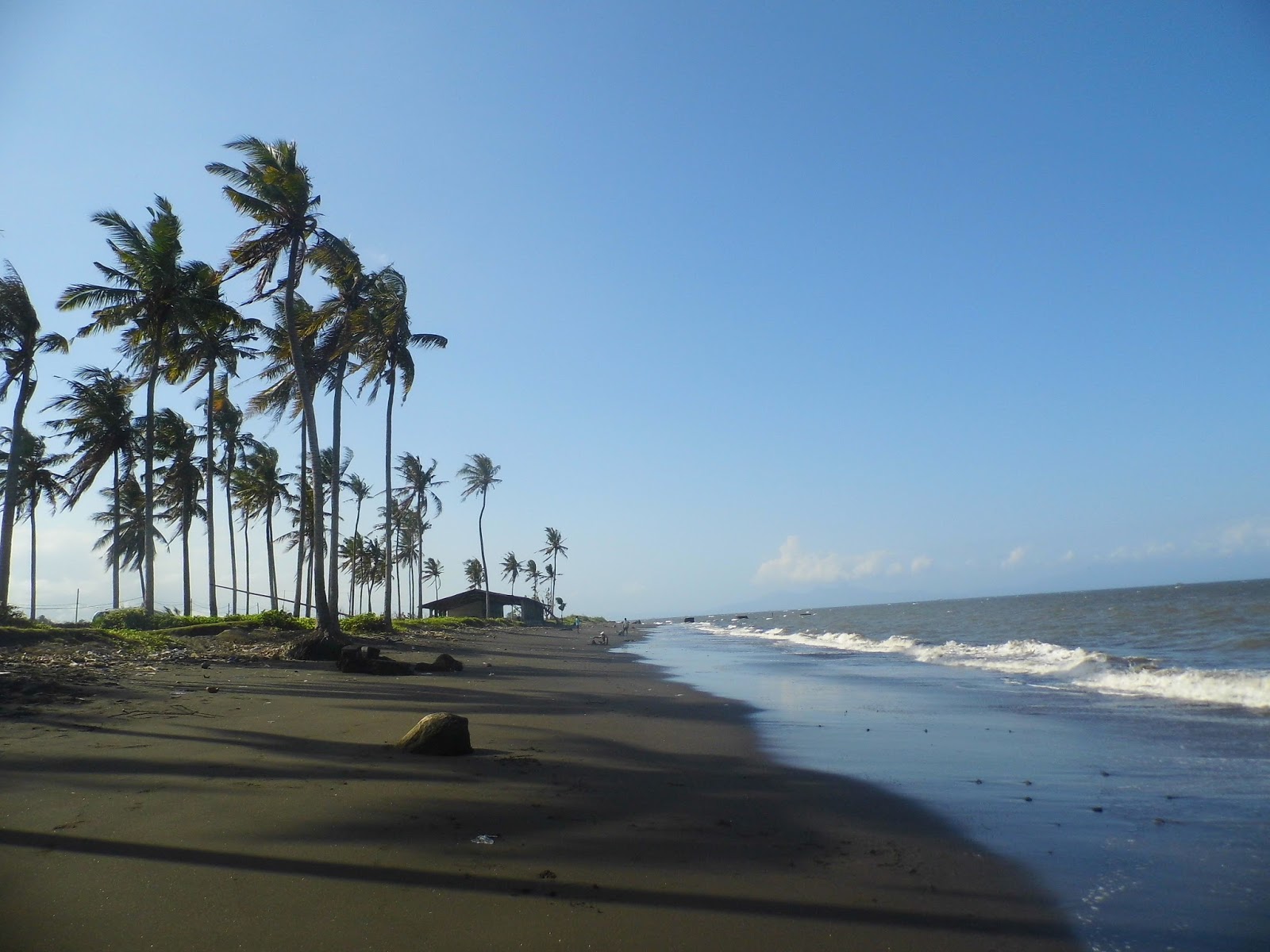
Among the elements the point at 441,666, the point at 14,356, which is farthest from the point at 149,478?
the point at 441,666

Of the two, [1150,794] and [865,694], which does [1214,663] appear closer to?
[865,694]

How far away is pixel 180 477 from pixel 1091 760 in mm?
37304

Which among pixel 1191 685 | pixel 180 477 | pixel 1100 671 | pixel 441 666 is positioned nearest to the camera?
pixel 1191 685

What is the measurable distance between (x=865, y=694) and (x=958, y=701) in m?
1.89

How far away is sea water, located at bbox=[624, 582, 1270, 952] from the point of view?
495 centimetres

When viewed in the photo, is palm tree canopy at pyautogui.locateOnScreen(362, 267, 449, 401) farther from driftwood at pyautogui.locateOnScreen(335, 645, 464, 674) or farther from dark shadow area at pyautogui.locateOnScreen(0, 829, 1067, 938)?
dark shadow area at pyautogui.locateOnScreen(0, 829, 1067, 938)

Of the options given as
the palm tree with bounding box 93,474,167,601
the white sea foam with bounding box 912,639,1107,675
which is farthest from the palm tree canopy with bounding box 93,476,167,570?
the white sea foam with bounding box 912,639,1107,675

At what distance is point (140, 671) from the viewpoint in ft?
42.6

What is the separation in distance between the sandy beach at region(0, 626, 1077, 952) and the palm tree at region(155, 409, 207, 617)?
25505mm

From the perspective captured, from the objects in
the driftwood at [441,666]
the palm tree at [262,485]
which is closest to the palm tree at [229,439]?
the palm tree at [262,485]

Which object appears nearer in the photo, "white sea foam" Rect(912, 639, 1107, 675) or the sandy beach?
the sandy beach

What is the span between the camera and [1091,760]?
901 centimetres

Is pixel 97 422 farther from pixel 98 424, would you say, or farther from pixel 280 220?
pixel 280 220

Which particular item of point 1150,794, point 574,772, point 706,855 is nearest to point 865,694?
point 1150,794
